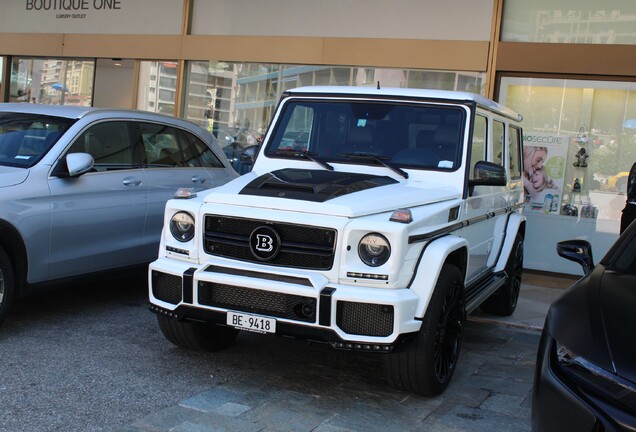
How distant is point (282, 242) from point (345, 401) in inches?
44.1

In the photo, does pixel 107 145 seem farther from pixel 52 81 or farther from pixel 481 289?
pixel 52 81

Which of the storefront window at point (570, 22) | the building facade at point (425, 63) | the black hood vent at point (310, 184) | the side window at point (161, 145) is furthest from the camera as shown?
the building facade at point (425, 63)

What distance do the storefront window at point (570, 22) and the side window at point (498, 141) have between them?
364 cm

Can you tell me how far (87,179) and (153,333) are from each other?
141 centimetres

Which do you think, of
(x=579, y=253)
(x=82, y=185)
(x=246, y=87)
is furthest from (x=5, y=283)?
(x=246, y=87)

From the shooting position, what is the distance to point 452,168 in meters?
5.19

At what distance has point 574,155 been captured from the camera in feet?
31.9

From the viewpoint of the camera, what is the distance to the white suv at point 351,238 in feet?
13.2

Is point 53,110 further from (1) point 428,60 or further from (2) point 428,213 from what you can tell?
(1) point 428,60

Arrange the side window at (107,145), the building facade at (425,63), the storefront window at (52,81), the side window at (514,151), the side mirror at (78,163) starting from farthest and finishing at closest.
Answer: the storefront window at (52,81) < the building facade at (425,63) < the side window at (514,151) < the side window at (107,145) < the side mirror at (78,163)

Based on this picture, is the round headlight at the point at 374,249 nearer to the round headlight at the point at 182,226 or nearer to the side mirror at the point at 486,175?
the round headlight at the point at 182,226

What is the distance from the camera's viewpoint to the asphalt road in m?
4.01

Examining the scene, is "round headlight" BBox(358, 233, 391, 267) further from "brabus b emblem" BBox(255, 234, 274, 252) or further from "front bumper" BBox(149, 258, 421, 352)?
"brabus b emblem" BBox(255, 234, 274, 252)

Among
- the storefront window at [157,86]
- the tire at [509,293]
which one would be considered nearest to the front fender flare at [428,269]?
the tire at [509,293]
